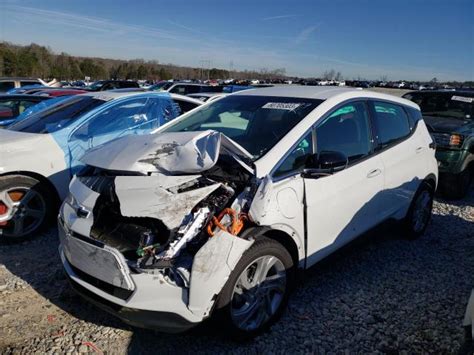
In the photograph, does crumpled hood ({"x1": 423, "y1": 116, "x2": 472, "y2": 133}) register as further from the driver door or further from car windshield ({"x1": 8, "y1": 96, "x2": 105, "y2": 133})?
car windshield ({"x1": 8, "y1": 96, "x2": 105, "y2": 133})

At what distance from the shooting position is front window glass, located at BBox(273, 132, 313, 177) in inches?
108

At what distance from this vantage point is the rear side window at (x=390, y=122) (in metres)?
3.70

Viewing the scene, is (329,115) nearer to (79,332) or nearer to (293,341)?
(293,341)

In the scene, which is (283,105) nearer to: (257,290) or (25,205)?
(257,290)

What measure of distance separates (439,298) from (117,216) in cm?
285

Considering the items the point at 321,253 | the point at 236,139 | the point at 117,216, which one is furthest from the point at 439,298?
the point at 117,216

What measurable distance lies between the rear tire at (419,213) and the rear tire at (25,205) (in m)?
4.09

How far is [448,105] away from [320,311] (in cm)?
601

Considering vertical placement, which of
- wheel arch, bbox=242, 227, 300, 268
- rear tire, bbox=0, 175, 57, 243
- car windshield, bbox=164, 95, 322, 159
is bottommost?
rear tire, bbox=0, 175, 57, 243

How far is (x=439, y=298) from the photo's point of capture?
11.0ft

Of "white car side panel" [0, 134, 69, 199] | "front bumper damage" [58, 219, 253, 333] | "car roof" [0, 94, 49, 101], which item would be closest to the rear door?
"front bumper damage" [58, 219, 253, 333]

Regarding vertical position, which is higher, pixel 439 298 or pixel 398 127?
pixel 398 127

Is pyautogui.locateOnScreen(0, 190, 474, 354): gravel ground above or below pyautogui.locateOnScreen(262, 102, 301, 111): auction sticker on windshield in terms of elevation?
below

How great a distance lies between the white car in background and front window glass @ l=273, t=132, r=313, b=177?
277 centimetres
